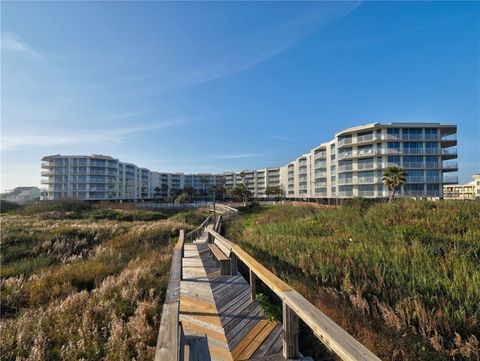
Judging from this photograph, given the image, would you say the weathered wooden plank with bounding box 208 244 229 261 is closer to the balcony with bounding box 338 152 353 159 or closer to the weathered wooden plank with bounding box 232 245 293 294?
the weathered wooden plank with bounding box 232 245 293 294

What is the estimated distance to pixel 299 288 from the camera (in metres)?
5.56

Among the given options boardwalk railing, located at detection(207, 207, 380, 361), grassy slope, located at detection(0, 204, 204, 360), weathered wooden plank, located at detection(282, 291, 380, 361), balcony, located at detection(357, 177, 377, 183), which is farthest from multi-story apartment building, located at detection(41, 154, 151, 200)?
weathered wooden plank, located at detection(282, 291, 380, 361)

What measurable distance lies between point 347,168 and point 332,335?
173 ft

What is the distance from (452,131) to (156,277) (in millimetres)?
58746

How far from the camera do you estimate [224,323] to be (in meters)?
4.05

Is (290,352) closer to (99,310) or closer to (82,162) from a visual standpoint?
(99,310)

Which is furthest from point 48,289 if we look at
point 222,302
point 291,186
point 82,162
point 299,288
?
point 291,186

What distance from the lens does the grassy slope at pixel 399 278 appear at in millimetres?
3799

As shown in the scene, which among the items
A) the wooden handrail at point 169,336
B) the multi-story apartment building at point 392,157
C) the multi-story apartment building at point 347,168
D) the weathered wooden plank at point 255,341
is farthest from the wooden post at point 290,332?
the multi-story apartment building at point 392,157

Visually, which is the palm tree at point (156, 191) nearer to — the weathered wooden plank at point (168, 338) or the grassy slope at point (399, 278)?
the grassy slope at point (399, 278)

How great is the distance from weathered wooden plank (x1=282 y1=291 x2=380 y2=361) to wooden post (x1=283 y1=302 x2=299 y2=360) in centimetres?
24

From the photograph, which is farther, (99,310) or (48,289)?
(48,289)

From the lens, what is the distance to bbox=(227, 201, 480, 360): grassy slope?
3.80m

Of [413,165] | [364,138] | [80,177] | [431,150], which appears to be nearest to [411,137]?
[431,150]
